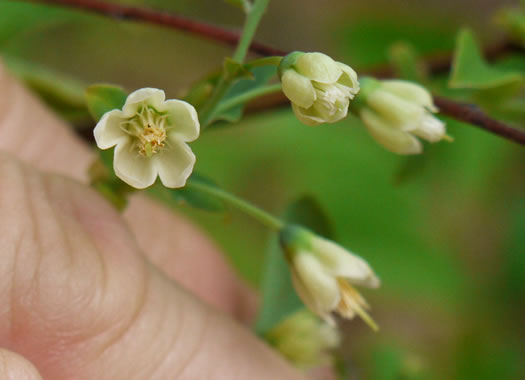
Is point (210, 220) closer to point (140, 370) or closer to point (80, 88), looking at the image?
point (80, 88)

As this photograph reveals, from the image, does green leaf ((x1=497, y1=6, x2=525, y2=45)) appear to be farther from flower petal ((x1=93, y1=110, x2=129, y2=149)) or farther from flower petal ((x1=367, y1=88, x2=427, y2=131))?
flower petal ((x1=93, y1=110, x2=129, y2=149))

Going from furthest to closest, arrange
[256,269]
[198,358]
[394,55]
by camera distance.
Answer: [256,269], [394,55], [198,358]

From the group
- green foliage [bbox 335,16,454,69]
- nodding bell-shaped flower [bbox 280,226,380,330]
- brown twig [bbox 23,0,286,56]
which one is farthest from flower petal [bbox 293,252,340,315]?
green foliage [bbox 335,16,454,69]

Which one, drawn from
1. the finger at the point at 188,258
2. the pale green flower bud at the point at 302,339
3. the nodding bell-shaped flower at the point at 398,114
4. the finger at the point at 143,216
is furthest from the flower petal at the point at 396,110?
the finger at the point at 188,258

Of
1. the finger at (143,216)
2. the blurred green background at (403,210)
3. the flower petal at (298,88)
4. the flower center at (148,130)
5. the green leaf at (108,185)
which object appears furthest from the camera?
the blurred green background at (403,210)

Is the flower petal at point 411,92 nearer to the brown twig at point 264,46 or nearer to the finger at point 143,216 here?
the brown twig at point 264,46

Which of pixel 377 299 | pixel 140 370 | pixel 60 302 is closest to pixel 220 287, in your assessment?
pixel 140 370

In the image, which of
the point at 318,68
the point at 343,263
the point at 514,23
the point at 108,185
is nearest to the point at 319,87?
the point at 318,68
